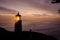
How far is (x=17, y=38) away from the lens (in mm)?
15633

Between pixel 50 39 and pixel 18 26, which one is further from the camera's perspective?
pixel 50 39

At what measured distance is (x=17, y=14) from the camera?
16188mm

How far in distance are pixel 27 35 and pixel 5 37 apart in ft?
6.58

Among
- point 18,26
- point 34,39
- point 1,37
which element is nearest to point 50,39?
point 34,39

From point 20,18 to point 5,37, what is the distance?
7.00 ft

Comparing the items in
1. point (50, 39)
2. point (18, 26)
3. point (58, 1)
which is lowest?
point (50, 39)

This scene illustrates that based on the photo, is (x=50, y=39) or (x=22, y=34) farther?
(x=50, y=39)

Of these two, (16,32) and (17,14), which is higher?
(17,14)

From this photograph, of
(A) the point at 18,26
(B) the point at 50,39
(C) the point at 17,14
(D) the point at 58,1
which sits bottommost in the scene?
(B) the point at 50,39

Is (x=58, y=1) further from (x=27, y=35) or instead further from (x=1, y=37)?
(x=1, y=37)

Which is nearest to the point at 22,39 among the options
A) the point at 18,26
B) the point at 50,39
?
the point at 18,26

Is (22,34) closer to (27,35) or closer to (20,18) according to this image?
(27,35)

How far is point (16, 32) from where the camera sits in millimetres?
16344

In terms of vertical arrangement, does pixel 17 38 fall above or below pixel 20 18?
below
